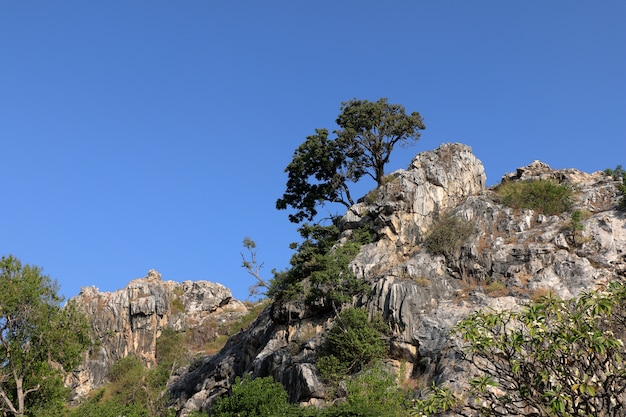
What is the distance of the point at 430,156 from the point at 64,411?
2971 centimetres

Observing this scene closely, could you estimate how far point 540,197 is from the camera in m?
36.8

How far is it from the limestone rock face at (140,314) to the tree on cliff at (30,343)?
3658 cm

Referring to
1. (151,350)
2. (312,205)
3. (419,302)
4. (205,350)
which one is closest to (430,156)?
(312,205)

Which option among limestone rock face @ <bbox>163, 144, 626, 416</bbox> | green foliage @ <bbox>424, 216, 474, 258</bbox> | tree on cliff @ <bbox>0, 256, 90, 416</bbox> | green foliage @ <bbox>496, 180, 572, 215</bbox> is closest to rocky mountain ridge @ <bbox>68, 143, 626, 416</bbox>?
limestone rock face @ <bbox>163, 144, 626, 416</bbox>

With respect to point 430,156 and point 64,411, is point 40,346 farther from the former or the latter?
point 430,156

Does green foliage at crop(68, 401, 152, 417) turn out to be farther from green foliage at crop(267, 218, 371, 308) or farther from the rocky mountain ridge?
green foliage at crop(267, 218, 371, 308)

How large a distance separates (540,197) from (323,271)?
599 inches

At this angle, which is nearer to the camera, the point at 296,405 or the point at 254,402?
the point at 254,402

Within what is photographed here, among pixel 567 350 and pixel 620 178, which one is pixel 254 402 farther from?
pixel 620 178

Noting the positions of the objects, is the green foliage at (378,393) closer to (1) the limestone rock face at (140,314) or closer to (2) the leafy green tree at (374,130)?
(2) the leafy green tree at (374,130)

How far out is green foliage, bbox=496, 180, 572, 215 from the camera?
118ft

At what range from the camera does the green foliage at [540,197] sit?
3588cm

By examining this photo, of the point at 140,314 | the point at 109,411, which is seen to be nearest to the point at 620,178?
the point at 109,411

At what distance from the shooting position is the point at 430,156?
42312 mm
